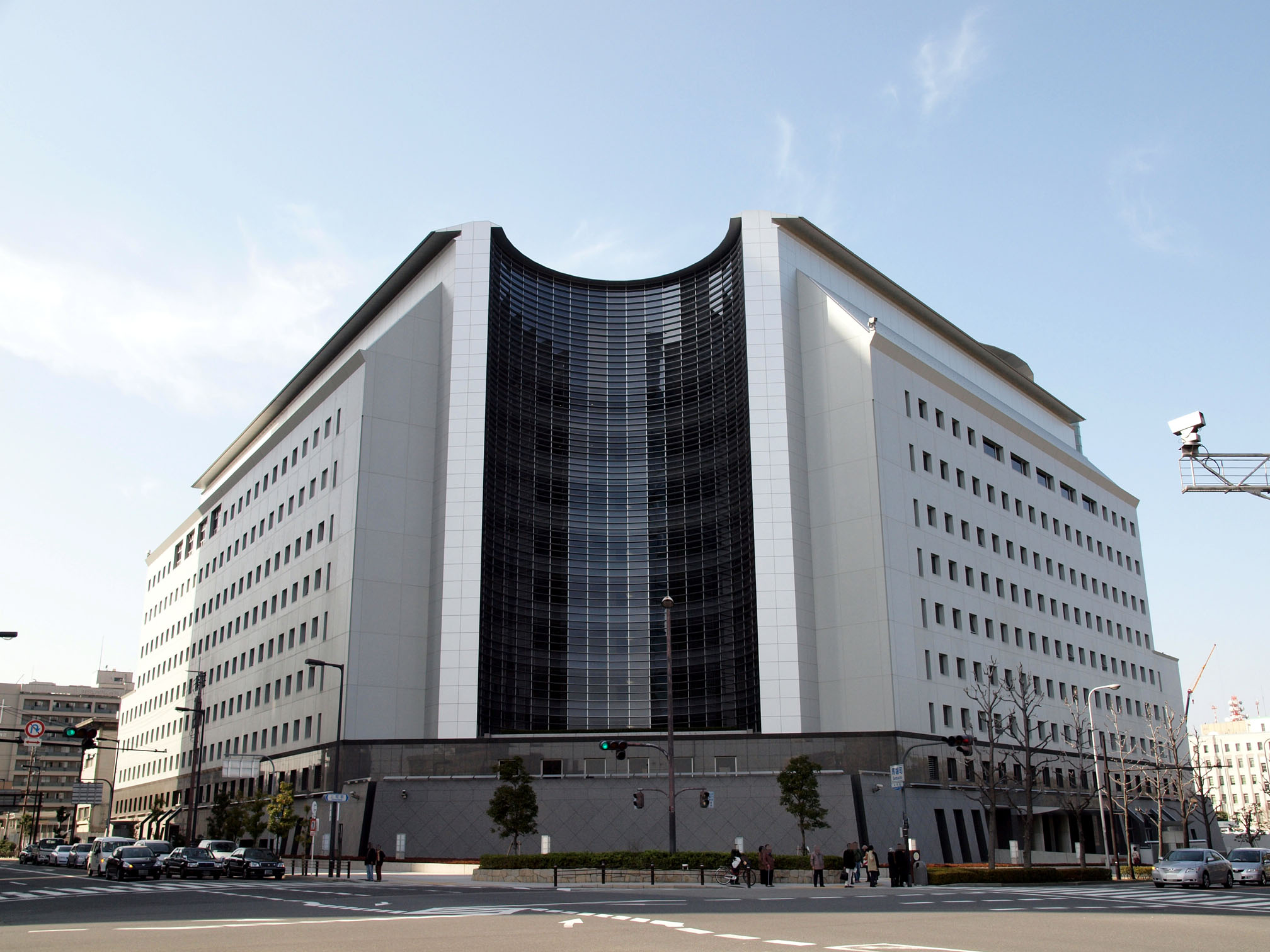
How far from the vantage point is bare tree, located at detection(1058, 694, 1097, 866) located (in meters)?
71.7

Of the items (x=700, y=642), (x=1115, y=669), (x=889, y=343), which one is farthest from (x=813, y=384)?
(x=1115, y=669)

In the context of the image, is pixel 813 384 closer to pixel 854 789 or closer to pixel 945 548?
pixel 945 548

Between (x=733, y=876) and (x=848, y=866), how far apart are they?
5.48 metres

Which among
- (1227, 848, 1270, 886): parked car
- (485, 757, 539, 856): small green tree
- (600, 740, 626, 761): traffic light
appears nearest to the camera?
(600, 740, 626, 761): traffic light

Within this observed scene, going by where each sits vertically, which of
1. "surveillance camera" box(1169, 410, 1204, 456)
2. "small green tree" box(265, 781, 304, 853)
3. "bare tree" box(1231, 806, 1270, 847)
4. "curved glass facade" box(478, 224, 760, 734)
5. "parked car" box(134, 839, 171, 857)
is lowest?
"bare tree" box(1231, 806, 1270, 847)

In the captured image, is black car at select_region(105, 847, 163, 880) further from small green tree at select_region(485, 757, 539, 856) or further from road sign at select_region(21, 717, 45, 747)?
small green tree at select_region(485, 757, 539, 856)

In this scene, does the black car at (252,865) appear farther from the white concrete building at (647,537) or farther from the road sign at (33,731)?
the white concrete building at (647,537)

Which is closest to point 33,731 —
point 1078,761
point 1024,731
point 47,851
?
point 47,851

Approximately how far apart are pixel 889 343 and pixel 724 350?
10.8 m

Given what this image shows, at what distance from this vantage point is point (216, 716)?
87.6 metres

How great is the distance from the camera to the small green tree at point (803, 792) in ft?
155

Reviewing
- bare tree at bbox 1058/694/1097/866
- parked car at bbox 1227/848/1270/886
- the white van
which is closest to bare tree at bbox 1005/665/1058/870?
bare tree at bbox 1058/694/1097/866

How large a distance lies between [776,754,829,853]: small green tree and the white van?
28.2 m

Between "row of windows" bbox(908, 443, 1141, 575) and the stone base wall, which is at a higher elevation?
"row of windows" bbox(908, 443, 1141, 575)
